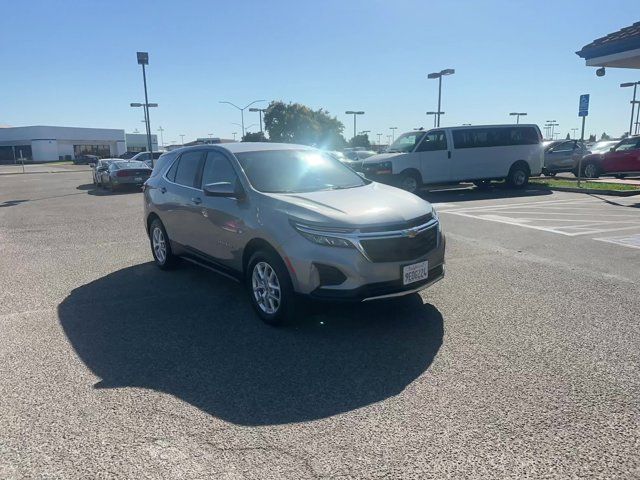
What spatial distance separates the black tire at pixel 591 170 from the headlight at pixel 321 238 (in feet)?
64.7

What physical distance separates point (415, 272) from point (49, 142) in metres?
97.1

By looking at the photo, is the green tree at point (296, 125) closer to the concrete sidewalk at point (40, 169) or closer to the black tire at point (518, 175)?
the concrete sidewalk at point (40, 169)

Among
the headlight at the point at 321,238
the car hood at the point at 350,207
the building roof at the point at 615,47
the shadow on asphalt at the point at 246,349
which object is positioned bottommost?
the shadow on asphalt at the point at 246,349

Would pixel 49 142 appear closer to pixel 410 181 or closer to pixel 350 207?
pixel 410 181

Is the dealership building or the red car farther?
the dealership building

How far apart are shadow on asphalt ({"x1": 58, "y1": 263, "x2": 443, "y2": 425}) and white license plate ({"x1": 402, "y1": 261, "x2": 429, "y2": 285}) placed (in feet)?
1.57

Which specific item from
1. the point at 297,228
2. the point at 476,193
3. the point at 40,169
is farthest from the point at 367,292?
the point at 40,169

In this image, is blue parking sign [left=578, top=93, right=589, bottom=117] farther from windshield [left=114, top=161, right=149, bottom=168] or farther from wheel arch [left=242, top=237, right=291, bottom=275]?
windshield [left=114, top=161, right=149, bottom=168]

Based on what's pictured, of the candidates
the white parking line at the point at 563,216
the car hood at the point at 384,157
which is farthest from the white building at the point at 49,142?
the white parking line at the point at 563,216

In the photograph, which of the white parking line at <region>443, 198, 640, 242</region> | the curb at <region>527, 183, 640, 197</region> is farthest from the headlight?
the curb at <region>527, 183, 640, 197</region>

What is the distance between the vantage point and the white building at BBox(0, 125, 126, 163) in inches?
3423

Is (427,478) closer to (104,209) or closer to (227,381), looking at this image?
(227,381)

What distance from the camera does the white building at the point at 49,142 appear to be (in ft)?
285

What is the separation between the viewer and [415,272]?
15.1ft
